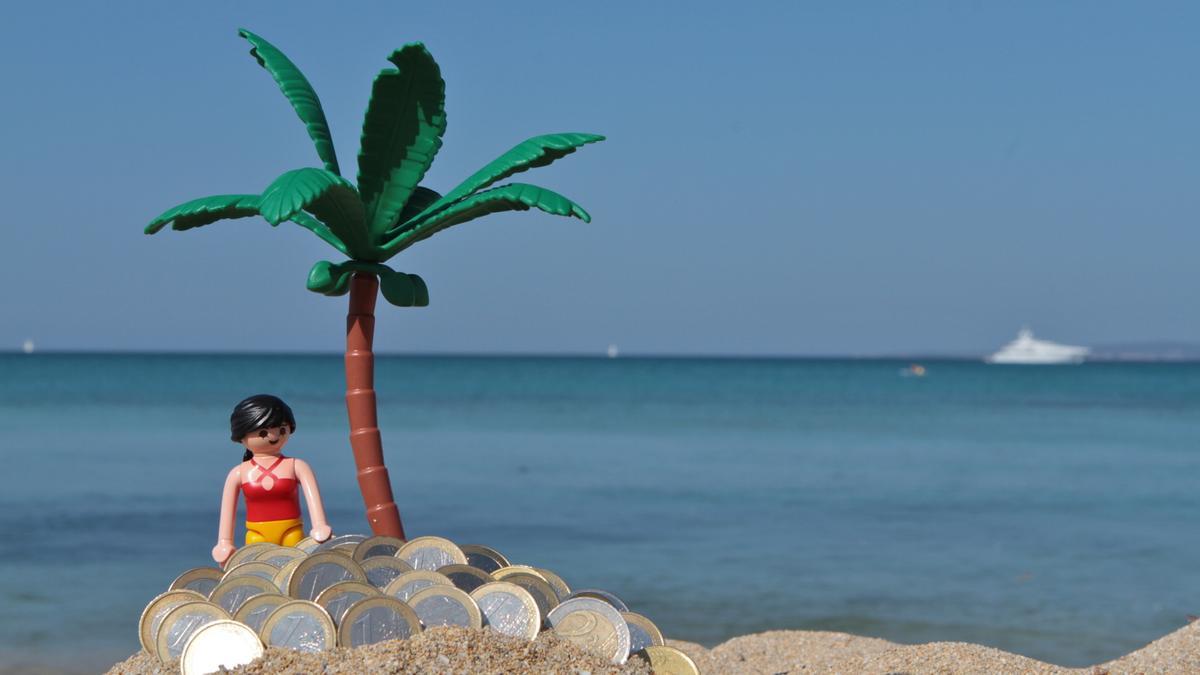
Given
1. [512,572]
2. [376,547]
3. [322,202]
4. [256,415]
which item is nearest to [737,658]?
[512,572]

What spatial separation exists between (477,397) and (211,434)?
30.2m

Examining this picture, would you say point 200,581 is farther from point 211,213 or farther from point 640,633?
point 640,633

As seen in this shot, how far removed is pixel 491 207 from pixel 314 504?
194 centimetres

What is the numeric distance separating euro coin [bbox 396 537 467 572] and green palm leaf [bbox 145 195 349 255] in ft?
5.88

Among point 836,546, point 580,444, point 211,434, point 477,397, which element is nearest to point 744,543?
point 836,546

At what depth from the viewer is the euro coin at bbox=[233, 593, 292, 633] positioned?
5787 millimetres

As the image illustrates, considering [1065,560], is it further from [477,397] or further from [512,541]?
[477,397]

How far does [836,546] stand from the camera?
52.1 feet

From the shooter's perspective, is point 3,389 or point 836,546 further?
point 3,389

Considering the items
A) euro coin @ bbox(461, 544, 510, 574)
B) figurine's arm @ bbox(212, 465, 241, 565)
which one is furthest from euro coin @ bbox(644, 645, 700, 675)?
figurine's arm @ bbox(212, 465, 241, 565)

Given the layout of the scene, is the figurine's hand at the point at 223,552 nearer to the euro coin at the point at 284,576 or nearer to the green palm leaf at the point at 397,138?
the euro coin at the point at 284,576

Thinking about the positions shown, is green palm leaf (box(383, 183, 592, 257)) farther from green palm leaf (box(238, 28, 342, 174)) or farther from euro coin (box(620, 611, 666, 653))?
euro coin (box(620, 611, 666, 653))

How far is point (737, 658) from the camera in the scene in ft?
29.7

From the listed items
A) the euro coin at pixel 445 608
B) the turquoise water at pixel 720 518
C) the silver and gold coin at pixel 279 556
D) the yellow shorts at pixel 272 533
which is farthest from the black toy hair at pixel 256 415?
the turquoise water at pixel 720 518
